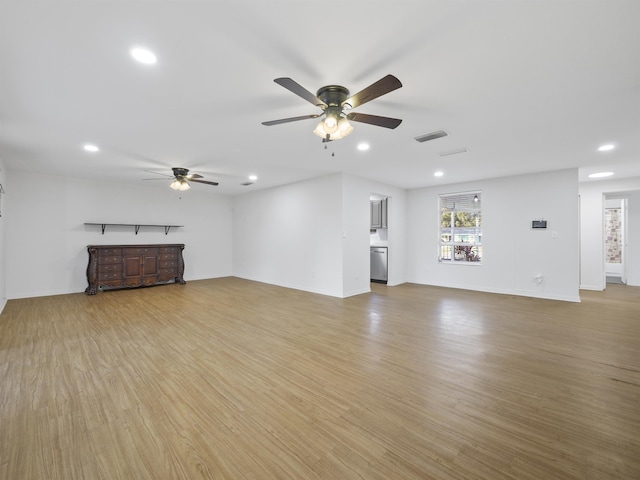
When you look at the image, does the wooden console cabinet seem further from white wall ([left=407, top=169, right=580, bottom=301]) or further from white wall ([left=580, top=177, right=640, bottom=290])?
white wall ([left=580, top=177, right=640, bottom=290])

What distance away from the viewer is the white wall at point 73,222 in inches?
226

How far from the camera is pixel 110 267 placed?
641 centimetres

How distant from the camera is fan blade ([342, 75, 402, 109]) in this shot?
190 cm

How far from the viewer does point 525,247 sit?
5914 mm

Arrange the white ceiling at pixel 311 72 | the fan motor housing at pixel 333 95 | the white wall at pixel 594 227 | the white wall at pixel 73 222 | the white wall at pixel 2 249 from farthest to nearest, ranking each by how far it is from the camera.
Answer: the white wall at pixel 594 227 → the white wall at pixel 73 222 → the white wall at pixel 2 249 → the fan motor housing at pixel 333 95 → the white ceiling at pixel 311 72

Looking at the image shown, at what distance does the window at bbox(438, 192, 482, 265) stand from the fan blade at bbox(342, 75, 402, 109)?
5.48 meters

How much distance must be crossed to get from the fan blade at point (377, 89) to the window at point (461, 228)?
5.48m

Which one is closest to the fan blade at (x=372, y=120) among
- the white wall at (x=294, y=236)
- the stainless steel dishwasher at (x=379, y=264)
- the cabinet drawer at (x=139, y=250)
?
the white wall at (x=294, y=236)

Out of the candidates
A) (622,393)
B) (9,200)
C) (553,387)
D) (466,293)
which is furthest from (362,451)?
(9,200)

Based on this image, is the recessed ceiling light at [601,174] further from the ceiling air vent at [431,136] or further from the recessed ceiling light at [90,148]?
the recessed ceiling light at [90,148]

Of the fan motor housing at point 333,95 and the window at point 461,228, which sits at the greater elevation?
the fan motor housing at point 333,95

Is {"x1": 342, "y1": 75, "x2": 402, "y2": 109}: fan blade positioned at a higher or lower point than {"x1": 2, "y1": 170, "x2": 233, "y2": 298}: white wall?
higher

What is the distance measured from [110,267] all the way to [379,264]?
652 centimetres

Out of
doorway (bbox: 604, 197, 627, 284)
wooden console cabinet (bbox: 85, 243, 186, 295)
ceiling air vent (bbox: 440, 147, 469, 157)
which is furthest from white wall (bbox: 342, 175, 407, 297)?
doorway (bbox: 604, 197, 627, 284)
